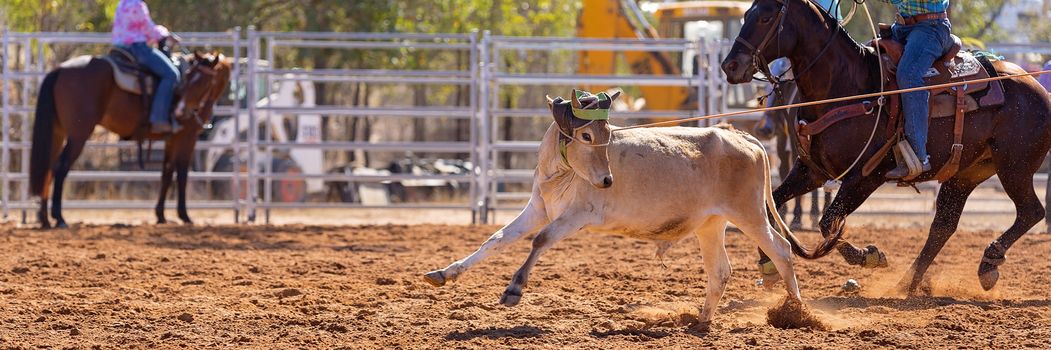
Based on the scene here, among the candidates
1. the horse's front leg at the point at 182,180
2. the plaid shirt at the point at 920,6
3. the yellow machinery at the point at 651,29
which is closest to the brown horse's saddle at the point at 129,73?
the horse's front leg at the point at 182,180

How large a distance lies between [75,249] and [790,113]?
565 centimetres

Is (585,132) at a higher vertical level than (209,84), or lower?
higher

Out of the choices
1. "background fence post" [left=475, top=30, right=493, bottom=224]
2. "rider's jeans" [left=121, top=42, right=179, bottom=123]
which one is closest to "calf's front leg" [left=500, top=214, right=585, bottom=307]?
"background fence post" [left=475, top=30, right=493, bottom=224]

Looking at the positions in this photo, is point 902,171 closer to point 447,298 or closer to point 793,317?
point 793,317

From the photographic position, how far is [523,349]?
5336mm

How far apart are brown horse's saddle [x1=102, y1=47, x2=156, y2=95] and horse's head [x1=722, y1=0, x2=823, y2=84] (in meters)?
7.36

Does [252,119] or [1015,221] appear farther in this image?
[252,119]

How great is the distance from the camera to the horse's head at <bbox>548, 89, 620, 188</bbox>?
5734 millimetres

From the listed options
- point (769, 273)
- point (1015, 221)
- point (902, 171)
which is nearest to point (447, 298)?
point (769, 273)

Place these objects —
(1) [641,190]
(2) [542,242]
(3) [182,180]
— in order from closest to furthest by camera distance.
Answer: (2) [542,242] → (1) [641,190] → (3) [182,180]

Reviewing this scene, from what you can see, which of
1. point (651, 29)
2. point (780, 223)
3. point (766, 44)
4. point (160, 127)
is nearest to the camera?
point (780, 223)

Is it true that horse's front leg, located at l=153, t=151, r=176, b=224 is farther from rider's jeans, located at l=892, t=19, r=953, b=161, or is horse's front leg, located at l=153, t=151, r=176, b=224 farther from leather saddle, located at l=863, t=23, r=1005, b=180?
rider's jeans, located at l=892, t=19, r=953, b=161

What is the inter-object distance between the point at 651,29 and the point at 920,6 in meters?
10.7

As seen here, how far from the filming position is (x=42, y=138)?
39.9ft
